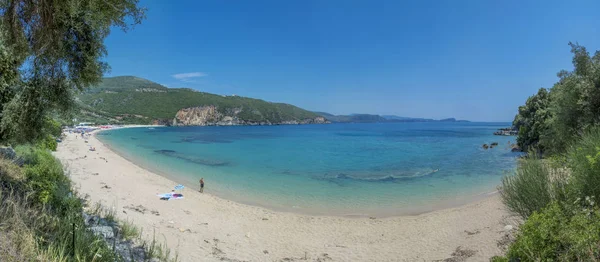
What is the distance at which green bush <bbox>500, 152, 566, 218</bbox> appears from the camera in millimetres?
6340

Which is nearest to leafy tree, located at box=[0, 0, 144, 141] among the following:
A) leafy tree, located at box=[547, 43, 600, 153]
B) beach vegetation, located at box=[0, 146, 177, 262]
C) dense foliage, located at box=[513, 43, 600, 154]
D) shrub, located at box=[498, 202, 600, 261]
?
beach vegetation, located at box=[0, 146, 177, 262]

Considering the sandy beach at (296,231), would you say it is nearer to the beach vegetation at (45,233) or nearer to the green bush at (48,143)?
the beach vegetation at (45,233)

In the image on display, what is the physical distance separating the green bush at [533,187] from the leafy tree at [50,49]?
956 centimetres

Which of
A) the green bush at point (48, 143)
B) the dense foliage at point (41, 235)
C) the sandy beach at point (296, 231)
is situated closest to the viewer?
the dense foliage at point (41, 235)

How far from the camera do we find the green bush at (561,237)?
4.03 m

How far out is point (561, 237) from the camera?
4.38 m

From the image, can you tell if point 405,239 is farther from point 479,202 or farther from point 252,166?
point 252,166

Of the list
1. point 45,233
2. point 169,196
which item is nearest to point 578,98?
point 45,233

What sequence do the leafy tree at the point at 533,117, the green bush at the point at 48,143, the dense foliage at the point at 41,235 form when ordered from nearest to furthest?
the dense foliage at the point at 41,235
the green bush at the point at 48,143
the leafy tree at the point at 533,117

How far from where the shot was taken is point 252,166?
A: 34.2 metres

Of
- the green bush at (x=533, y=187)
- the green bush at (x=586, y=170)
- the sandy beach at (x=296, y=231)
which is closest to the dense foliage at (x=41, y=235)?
the sandy beach at (x=296, y=231)

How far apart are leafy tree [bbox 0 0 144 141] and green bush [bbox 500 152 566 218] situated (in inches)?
376

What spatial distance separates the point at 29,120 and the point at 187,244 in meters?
7.00

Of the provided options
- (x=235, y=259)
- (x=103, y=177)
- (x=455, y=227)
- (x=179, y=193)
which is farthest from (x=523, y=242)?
(x=103, y=177)
